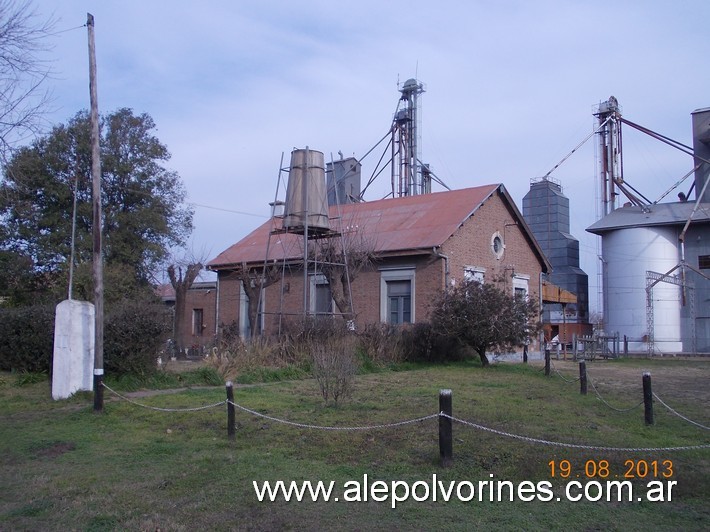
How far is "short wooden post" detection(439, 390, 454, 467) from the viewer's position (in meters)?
7.91

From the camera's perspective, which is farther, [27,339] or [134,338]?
[27,339]

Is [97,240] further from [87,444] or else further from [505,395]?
[505,395]

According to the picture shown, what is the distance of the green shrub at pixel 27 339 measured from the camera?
689 inches

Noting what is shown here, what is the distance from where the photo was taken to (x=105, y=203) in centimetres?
3122

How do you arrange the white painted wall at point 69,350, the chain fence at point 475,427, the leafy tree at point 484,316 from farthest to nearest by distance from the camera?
1. the leafy tree at point 484,316
2. the white painted wall at point 69,350
3. the chain fence at point 475,427

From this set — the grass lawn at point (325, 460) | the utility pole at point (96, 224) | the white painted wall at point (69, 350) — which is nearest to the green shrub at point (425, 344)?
the grass lawn at point (325, 460)

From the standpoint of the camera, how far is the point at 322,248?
83.8ft

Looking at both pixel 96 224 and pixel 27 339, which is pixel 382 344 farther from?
pixel 96 224

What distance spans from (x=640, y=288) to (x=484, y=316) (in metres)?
25.2

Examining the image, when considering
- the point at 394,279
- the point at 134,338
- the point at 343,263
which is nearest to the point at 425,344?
the point at 394,279

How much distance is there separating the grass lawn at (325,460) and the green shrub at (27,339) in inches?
129

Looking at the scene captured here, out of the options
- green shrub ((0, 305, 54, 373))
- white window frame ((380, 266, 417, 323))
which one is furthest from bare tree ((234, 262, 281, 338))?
green shrub ((0, 305, 54, 373))

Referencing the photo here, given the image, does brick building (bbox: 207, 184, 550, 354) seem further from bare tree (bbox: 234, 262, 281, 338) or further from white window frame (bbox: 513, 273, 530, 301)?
bare tree (bbox: 234, 262, 281, 338)

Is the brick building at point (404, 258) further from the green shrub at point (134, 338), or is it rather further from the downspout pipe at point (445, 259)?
the green shrub at point (134, 338)
